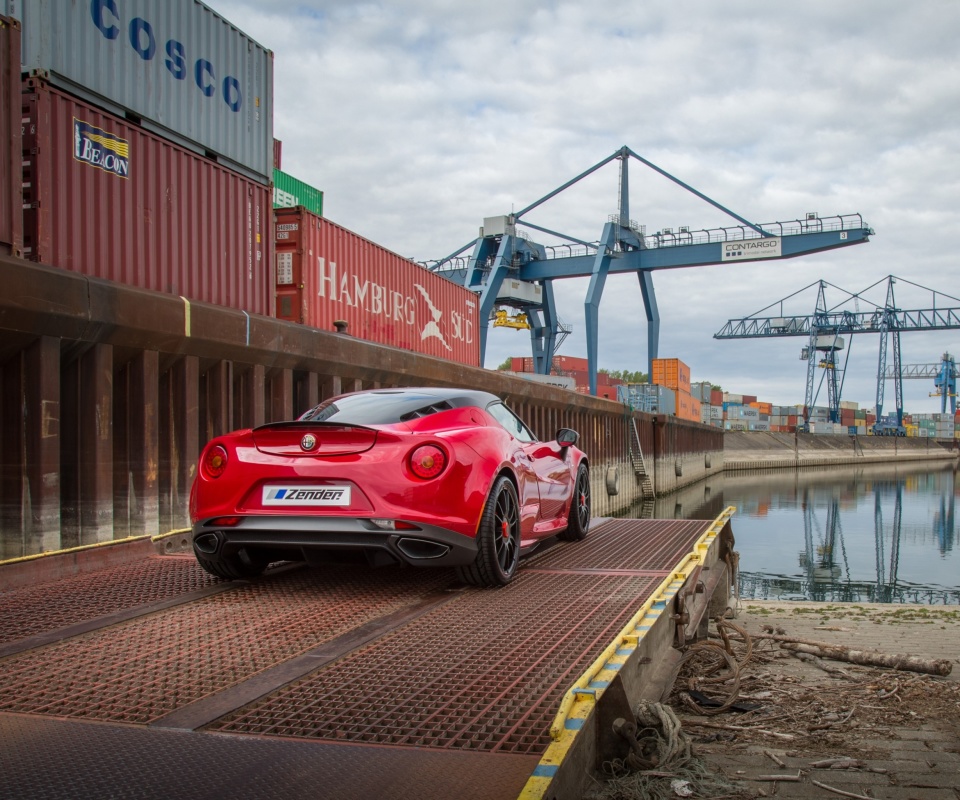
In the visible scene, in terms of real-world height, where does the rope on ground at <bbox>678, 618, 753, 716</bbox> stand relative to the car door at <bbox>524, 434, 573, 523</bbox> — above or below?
below

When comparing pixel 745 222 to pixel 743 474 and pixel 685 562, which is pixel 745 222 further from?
pixel 685 562

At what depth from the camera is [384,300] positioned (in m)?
15.2

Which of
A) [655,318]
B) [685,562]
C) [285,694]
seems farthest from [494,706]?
[655,318]

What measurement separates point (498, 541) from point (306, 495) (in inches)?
45.2

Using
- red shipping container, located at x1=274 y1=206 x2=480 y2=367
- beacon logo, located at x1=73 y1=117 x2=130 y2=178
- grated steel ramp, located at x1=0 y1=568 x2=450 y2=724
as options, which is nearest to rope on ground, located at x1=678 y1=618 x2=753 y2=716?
grated steel ramp, located at x1=0 y1=568 x2=450 y2=724

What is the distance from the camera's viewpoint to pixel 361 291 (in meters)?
14.3

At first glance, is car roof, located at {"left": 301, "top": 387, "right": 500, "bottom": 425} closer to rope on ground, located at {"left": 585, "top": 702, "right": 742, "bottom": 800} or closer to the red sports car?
the red sports car

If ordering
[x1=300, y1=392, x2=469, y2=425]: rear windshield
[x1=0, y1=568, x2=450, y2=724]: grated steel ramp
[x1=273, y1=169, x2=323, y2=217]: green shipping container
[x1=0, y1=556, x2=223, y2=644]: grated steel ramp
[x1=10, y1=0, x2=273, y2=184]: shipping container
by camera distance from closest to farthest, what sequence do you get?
1. [x1=0, y1=568, x2=450, y2=724]: grated steel ramp
2. [x1=0, y1=556, x2=223, y2=644]: grated steel ramp
3. [x1=300, y1=392, x2=469, y2=425]: rear windshield
4. [x1=10, y1=0, x2=273, y2=184]: shipping container
5. [x1=273, y1=169, x2=323, y2=217]: green shipping container

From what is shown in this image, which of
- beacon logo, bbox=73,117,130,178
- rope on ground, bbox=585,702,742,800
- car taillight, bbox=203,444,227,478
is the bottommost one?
rope on ground, bbox=585,702,742,800

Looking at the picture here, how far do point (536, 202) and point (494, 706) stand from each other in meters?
46.3

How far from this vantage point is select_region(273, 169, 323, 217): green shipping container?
1694cm

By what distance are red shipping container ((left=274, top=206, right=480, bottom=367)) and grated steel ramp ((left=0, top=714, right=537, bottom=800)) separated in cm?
993

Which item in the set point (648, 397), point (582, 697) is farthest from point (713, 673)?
point (648, 397)

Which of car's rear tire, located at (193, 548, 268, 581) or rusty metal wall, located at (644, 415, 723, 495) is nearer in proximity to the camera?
car's rear tire, located at (193, 548, 268, 581)
